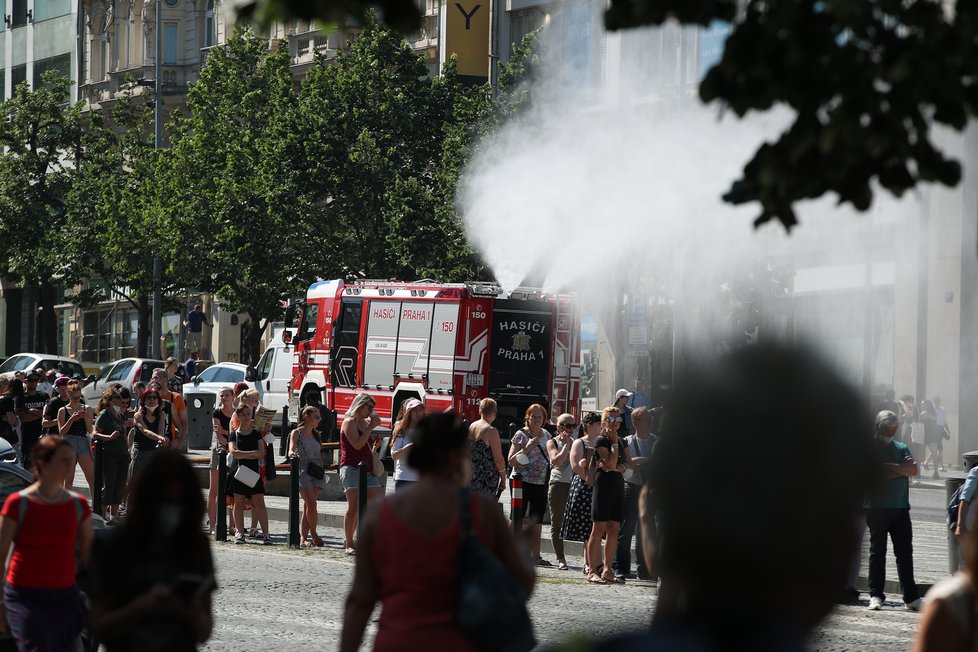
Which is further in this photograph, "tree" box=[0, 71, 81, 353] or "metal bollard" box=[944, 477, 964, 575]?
"tree" box=[0, 71, 81, 353]

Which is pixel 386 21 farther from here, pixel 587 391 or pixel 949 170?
pixel 587 391

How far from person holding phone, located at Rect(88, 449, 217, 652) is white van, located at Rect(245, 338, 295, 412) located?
1055 inches

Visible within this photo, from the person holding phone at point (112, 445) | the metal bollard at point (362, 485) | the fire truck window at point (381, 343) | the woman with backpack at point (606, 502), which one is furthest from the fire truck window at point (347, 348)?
the woman with backpack at point (606, 502)

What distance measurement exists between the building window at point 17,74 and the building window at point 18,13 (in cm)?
182

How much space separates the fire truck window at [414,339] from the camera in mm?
27234

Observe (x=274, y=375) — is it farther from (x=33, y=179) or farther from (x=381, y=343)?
(x=33, y=179)

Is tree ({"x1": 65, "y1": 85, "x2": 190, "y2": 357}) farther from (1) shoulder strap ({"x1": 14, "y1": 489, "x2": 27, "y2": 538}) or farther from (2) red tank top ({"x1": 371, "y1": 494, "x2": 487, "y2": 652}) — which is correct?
(2) red tank top ({"x1": 371, "y1": 494, "x2": 487, "y2": 652})

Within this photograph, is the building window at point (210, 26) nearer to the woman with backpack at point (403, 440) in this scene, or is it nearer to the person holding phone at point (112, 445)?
the person holding phone at point (112, 445)

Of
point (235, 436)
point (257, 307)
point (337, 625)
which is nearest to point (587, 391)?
point (257, 307)

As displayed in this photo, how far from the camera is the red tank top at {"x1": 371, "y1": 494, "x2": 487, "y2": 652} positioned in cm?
423

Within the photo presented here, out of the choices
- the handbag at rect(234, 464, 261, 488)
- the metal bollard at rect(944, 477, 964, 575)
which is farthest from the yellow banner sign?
the metal bollard at rect(944, 477, 964, 575)

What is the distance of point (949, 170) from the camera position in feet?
12.1

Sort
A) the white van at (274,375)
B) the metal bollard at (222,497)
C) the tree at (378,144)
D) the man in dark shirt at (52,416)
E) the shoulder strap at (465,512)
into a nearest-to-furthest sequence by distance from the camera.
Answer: the shoulder strap at (465,512) → the metal bollard at (222,497) → the man in dark shirt at (52,416) → the white van at (274,375) → the tree at (378,144)

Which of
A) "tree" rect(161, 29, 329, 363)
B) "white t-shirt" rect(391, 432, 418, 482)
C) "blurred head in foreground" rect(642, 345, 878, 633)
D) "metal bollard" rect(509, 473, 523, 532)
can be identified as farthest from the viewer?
"tree" rect(161, 29, 329, 363)
